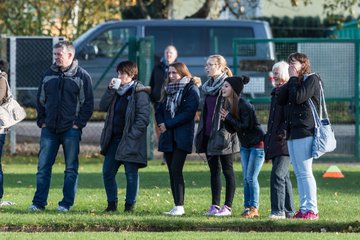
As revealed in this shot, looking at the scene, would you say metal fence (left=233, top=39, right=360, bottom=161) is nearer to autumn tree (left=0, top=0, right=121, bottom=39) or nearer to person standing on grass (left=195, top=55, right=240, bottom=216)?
person standing on grass (left=195, top=55, right=240, bottom=216)

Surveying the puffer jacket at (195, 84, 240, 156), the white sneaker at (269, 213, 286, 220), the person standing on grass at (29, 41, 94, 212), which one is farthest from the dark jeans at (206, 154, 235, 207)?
the person standing on grass at (29, 41, 94, 212)

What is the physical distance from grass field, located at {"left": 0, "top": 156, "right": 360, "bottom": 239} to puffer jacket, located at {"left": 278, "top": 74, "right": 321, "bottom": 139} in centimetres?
100

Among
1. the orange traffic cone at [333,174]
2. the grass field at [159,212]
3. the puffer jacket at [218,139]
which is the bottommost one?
the orange traffic cone at [333,174]

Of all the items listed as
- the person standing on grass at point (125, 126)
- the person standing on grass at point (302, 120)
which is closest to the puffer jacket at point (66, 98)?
the person standing on grass at point (125, 126)

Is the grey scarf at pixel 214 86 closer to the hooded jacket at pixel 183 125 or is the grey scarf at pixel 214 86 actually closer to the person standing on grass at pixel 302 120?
the hooded jacket at pixel 183 125

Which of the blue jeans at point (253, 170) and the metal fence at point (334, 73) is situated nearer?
the blue jeans at point (253, 170)

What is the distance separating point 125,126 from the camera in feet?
42.0

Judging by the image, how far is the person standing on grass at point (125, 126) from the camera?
12.8 metres

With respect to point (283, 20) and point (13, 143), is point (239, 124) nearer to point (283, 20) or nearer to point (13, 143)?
point (13, 143)

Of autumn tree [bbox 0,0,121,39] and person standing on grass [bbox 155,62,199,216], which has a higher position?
autumn tree [bbox 0,0,121,39]

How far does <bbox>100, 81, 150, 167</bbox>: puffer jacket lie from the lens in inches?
502

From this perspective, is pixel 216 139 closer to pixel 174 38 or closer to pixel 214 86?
pixel 214 86

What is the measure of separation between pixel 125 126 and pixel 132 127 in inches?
3.4

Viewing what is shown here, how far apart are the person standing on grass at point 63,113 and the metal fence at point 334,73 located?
22.4 feet
